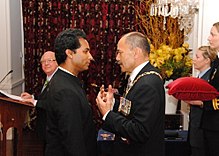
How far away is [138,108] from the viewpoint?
1.91 m

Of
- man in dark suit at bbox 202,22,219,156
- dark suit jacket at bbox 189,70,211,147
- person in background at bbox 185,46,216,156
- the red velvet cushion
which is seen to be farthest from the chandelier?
the red velvet cushion

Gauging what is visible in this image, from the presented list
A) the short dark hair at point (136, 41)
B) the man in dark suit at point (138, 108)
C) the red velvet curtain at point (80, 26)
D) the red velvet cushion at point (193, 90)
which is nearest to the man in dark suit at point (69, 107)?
the man in dark suit at point (138, 108)

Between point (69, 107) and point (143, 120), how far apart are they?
1.32ft

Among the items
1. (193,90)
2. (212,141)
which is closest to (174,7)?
(193,90)

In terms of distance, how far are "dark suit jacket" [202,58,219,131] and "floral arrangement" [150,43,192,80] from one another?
0.85m

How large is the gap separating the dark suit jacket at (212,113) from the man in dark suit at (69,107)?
38.4 inches

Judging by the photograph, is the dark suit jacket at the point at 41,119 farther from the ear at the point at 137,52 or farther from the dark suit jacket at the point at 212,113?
the dark suit jacket at the point at 212,113

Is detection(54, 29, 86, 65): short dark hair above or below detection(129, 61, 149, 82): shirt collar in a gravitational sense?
above

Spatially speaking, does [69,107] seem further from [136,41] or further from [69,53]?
[136,41]

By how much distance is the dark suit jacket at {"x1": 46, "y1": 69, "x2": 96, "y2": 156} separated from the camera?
188 cm

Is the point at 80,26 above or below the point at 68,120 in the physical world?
above

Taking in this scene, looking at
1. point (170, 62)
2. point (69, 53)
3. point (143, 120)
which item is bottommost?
point (143, 120)

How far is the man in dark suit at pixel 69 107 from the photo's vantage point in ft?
6.19

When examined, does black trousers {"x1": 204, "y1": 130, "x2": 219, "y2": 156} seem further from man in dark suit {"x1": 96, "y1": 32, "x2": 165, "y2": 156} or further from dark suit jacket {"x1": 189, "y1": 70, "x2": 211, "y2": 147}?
man in dark suit {"x1": 96, "y1": 32, "x2": 165, "y2": 156}
